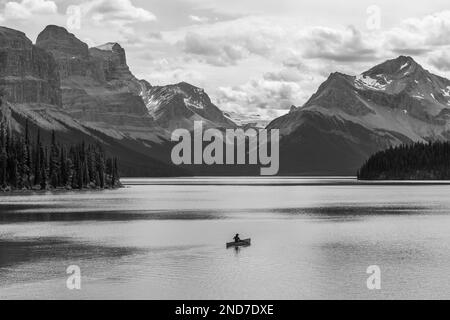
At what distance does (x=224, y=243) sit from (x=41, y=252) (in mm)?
24652

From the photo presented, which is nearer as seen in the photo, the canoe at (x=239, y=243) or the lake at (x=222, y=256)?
the lake at (x=222, y=256)

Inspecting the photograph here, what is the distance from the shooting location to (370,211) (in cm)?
17162

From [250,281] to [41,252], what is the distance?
106ft

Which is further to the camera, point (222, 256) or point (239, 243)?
point (239, 243)

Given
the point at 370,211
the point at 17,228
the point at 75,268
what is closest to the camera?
the point at 75,268

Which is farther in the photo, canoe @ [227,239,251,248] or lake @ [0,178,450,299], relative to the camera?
canoe @ [227,239,251,248]

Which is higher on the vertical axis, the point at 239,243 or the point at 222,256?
the point at 239,243
